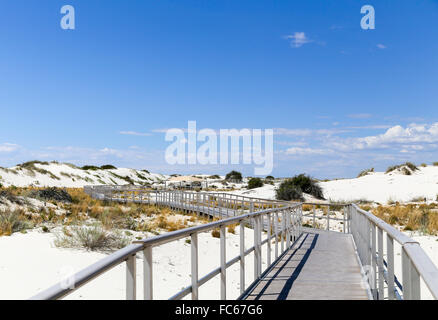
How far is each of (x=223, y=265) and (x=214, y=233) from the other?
13719 millimetres

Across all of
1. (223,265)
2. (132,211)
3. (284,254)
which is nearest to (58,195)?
(132,211)

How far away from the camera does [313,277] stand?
931cm

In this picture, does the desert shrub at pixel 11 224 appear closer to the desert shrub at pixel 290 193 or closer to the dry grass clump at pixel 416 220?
the dry grass clump at pixel 416 220

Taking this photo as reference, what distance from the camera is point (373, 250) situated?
22.8 ft

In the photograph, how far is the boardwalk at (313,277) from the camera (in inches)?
305

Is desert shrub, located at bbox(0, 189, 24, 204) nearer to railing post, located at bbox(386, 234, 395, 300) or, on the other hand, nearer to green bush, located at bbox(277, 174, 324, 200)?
railing post, located at bbox(386, 234, 395, 300)

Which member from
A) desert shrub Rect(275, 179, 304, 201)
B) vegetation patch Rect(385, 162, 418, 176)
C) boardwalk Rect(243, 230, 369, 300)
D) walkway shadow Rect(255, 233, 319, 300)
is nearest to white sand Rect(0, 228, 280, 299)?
walkway shadow Rect(255, 233, 319, 300)

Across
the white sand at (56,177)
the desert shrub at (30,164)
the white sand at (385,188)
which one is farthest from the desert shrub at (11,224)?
the desert shrub at (30,164)

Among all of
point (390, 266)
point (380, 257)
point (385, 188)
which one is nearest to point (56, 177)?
point (385, 188)

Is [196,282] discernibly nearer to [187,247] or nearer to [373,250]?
[373,250]

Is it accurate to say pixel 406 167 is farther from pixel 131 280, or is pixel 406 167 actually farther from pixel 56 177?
pixel 131 280

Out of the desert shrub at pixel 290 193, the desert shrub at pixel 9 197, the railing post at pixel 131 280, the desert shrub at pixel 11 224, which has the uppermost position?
the railing post at pixel 131 280

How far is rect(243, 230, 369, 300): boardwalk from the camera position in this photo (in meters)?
7.74

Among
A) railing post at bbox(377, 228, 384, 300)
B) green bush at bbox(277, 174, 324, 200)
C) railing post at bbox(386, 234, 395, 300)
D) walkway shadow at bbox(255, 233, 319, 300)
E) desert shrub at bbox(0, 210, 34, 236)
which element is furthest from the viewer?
green bush at bbox(277, 174, 324, 200)
